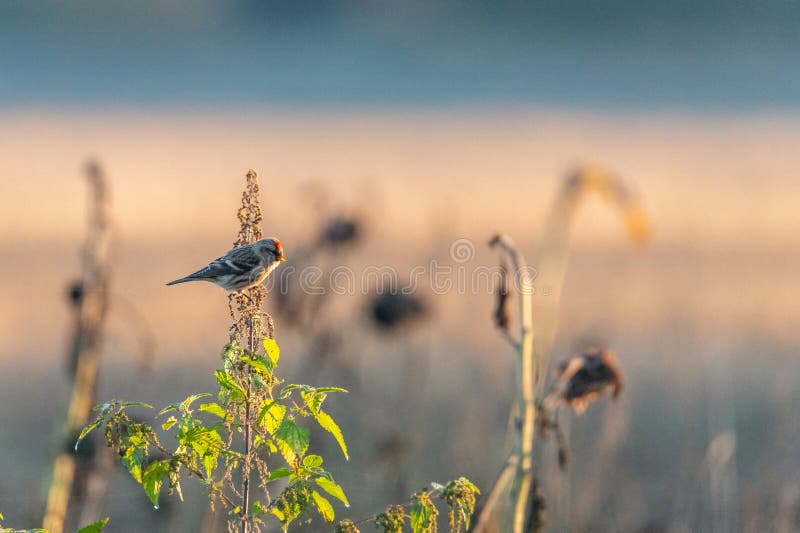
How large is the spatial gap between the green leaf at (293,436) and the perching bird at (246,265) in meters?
1.27

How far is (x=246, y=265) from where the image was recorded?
Result: 3.88m

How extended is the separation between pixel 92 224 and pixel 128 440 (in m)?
1.56

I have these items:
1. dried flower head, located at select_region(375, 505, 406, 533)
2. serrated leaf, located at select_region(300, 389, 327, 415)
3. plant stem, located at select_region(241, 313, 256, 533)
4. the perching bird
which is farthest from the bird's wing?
dried flower head, located at select_region(375, 505, 406, 533)

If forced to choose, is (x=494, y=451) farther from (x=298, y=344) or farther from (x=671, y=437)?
(x=671, y=437)

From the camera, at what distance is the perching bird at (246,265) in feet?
12.6

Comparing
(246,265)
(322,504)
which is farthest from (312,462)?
(246,265)

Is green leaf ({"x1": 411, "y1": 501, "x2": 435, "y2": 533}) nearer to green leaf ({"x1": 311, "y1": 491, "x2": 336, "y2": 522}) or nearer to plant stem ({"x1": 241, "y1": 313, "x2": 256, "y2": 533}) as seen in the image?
green leaf ({"x1": 311, "y1": 491, "x2": 336, "y2": 522})

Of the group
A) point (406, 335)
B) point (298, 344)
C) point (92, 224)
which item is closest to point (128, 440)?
point (92, 224)

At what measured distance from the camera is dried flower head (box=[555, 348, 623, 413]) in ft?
13.1

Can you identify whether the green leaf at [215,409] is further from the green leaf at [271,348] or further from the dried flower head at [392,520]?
the dried flower head at [392,520]

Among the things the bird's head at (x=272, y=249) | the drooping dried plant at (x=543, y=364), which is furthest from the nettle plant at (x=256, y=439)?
the bird's head at (x=272, y=249)

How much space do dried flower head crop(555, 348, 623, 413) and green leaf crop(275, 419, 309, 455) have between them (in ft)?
5.64

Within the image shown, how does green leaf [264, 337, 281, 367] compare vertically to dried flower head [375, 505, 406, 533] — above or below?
above

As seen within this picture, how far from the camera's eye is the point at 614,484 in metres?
7.18
